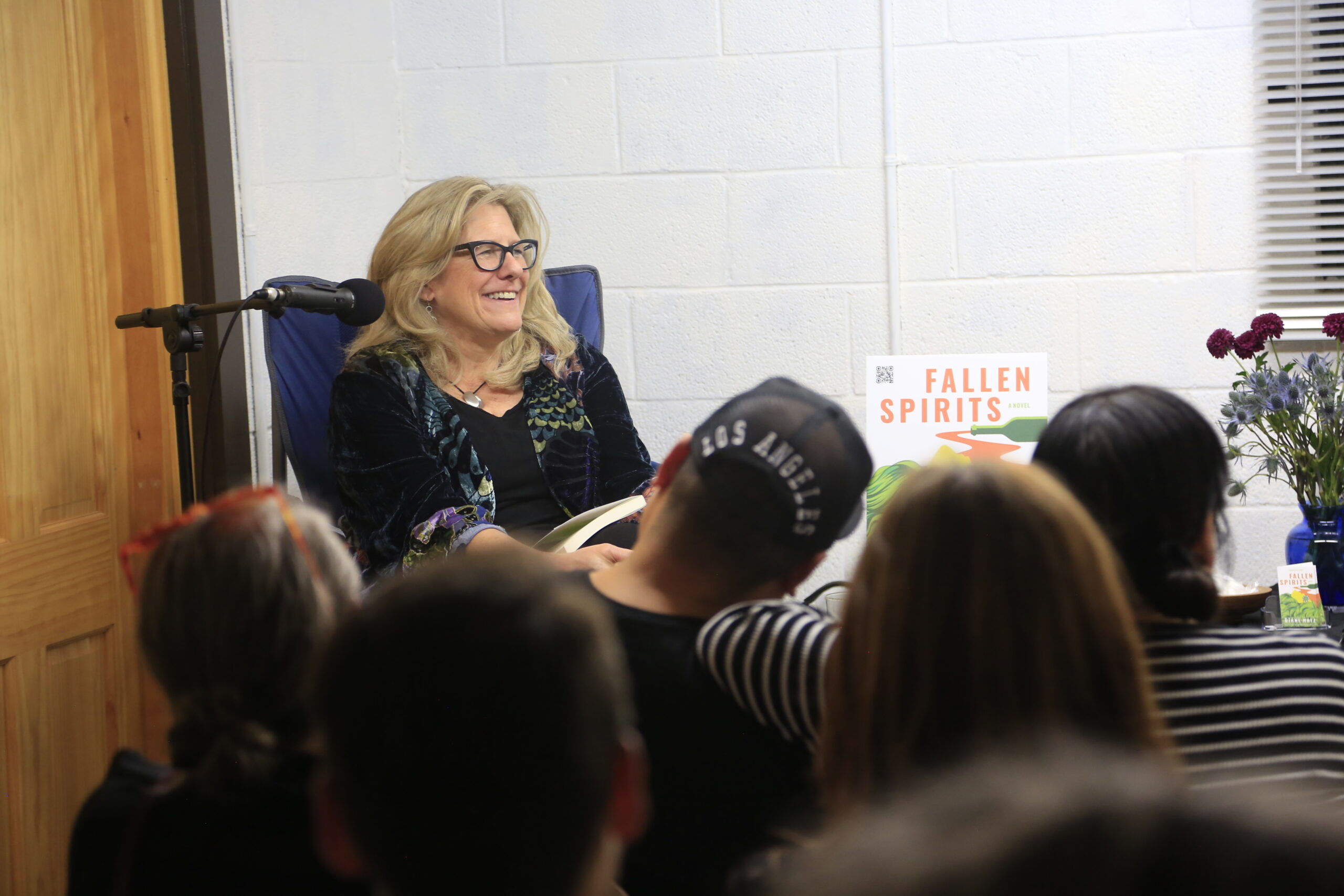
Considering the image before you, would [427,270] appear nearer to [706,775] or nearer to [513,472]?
[513,472]

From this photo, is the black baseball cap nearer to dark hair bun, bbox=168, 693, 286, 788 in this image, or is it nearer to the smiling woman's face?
dark hair bun, bbox=168, 693, 286, 788

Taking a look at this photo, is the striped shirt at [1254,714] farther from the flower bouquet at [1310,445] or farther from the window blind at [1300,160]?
the window blind at [1300,160]

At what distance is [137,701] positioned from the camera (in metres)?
2.10

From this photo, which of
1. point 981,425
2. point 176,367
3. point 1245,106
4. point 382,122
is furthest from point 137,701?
A: point 1245,106

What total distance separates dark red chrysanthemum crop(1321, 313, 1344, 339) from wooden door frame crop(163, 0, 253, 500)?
192 cm

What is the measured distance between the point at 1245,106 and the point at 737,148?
1158mm

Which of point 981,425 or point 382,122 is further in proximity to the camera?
point 382,122

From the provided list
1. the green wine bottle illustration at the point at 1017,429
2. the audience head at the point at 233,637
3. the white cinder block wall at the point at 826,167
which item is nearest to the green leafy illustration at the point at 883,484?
the green wine bottle illustration at the point at 1017,429

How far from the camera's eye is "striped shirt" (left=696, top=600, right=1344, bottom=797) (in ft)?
2.93

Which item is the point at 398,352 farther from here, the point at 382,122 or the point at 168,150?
the point at 382,122

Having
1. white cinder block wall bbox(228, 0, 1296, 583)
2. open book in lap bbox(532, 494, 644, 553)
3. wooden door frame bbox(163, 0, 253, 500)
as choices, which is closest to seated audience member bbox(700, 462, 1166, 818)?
open book in lap bbox(532, 494, 644, 553)

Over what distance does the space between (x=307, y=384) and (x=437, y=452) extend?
1.08ft

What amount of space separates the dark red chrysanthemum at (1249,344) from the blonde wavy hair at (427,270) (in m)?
1.26

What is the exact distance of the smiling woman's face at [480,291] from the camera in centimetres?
228
